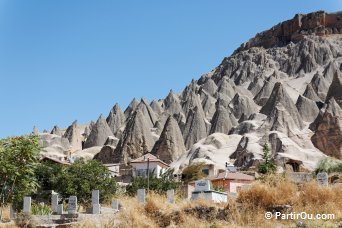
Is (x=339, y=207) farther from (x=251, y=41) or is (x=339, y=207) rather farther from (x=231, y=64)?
(x=251, y=41)

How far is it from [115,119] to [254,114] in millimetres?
32552

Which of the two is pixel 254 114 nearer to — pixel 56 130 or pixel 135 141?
pixel 135 141

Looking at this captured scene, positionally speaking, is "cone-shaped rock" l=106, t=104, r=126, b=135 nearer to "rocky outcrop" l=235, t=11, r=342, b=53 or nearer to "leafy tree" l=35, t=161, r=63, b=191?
"rocky outcrop" l=235, t=11, r=342, b=53

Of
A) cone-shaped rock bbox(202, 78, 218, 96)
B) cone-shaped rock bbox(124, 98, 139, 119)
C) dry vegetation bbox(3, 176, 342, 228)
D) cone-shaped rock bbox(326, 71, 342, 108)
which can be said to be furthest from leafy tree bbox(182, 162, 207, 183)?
cone-shaped rock bbox(202, 78, 218, 96)

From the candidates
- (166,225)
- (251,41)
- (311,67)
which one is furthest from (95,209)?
(251,41)

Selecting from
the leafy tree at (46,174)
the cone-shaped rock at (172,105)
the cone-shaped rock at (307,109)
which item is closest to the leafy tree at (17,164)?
the leafy tree at (46,174)

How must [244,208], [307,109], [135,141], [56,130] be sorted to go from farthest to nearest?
[56,130]
[307,109]
[135,141]
[244,208]

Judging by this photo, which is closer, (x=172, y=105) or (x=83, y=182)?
(x=83, y=182)

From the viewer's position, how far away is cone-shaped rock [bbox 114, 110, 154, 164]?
2667 inches

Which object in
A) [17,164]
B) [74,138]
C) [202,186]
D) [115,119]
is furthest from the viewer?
[115,119]

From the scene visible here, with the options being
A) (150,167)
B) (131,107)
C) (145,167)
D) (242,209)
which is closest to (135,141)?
(150,167)

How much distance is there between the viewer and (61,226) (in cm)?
1603

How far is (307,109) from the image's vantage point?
84.3 metres

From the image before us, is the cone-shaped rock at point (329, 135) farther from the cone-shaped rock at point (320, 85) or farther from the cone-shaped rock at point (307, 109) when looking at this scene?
the cone-shaped rock at point (320, 85)
